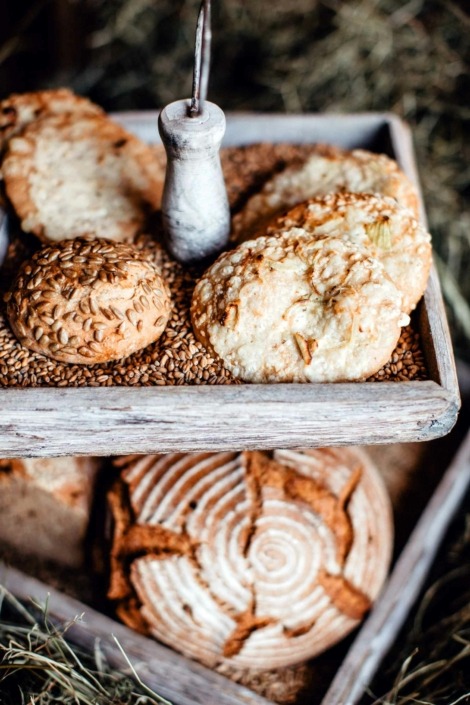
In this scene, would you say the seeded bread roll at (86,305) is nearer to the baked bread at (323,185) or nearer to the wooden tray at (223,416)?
the wooden tray at (223,416)

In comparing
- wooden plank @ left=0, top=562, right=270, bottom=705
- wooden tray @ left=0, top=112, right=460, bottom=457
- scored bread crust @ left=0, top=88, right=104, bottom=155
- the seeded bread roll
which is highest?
scored bread crust @ left=0, top=88, right=104, bottom=155

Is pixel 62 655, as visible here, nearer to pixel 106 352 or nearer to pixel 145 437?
pixel 145 437

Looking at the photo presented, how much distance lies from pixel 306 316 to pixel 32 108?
88cm

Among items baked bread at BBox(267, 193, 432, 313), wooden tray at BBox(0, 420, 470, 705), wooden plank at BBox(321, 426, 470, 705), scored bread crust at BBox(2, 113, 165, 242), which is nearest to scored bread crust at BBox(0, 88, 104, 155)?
scored bread crust at BBox(2, 113, 165, 242)

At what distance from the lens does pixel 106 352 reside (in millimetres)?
1181

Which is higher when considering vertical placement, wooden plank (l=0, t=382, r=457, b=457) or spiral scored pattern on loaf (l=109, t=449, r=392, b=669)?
wooden plank (l=0, t=382, r=457, b=457)

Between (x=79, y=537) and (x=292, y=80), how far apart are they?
1.85 meters

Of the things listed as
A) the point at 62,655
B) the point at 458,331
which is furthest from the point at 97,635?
the point at 458,331

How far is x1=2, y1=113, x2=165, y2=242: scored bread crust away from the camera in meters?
1.43

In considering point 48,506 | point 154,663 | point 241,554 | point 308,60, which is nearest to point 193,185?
point 241,554

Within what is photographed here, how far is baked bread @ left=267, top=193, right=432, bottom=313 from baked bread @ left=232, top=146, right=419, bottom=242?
129mm

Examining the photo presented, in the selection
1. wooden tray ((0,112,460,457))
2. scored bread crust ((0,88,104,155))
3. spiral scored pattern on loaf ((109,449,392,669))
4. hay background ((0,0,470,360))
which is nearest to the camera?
wooden tray ((0,112,460,457))

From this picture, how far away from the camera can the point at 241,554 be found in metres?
1.41

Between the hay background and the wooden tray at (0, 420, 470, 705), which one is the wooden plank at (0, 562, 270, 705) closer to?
the wooden tray at (0, 420, 470, 705)
